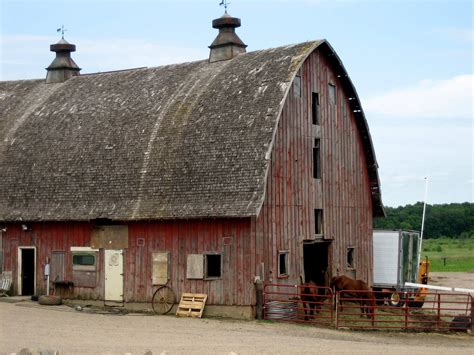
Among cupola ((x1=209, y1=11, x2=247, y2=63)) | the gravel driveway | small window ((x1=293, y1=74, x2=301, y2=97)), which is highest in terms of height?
cupola ((x1=209, y1=11, x2=247, y2=63))

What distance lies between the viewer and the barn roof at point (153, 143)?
24562 mm

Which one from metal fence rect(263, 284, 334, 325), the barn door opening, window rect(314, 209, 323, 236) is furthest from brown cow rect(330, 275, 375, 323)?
the barn door opening

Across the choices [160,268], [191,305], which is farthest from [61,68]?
[191,305]

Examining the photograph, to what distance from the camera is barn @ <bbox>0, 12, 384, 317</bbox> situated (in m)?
24.4

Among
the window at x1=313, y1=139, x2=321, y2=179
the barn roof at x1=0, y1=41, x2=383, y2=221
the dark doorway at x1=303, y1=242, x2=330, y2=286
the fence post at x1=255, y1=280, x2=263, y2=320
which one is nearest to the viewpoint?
the fence post at x1=255, y1=280, x2=263, y2=320

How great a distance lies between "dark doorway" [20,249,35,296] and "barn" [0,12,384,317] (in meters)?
0.05

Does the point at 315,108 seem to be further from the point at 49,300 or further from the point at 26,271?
the point at 26,271

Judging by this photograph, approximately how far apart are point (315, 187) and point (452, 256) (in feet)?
154

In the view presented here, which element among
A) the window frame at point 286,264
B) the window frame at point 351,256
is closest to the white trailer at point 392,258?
the window frame at point 351,256

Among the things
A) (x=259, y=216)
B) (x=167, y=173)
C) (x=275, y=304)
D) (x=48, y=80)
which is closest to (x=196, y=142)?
(x=167, y=173)

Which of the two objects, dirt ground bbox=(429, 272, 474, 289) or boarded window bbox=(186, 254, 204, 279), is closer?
boarded window bbox=(186, 254, 204, 279)

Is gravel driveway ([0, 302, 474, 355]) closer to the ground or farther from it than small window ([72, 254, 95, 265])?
closer to the ground

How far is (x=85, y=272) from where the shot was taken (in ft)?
89.5

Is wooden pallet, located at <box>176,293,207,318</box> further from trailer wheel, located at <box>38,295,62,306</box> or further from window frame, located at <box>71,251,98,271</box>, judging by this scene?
trailer wheel, located at <box>38,295,62,306</box>
